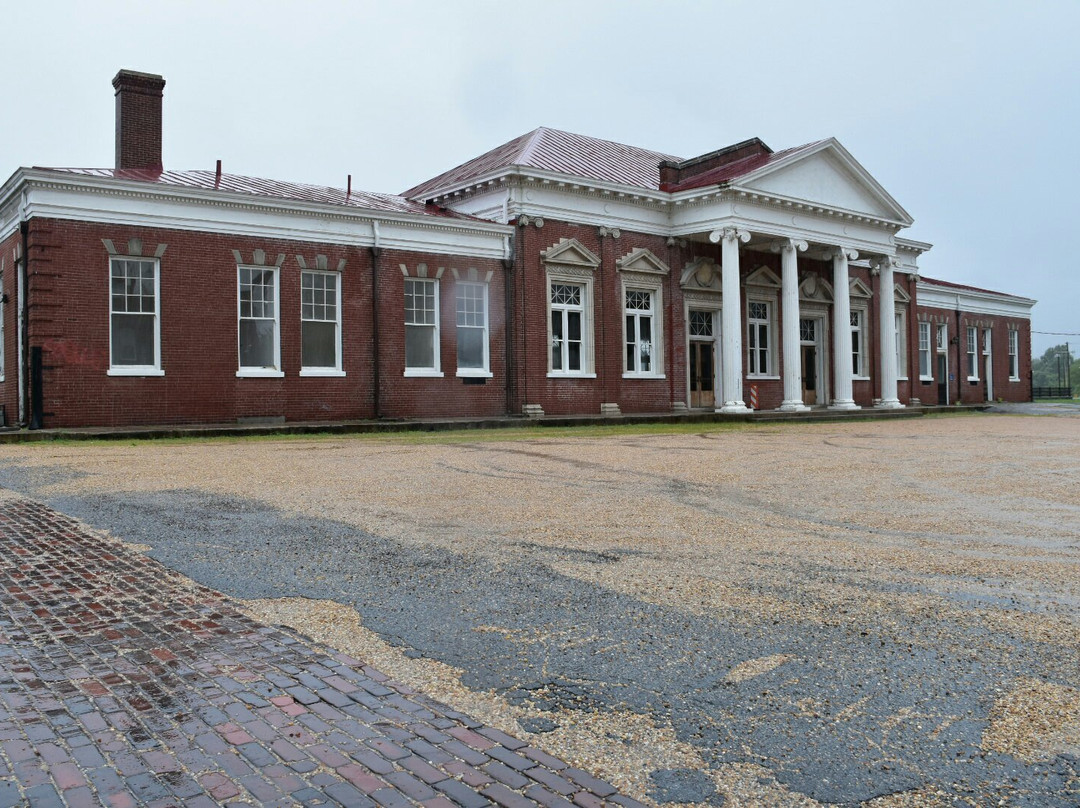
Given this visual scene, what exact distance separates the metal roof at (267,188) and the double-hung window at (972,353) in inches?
1287

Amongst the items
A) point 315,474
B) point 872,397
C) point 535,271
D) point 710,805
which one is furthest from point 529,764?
point 872,397

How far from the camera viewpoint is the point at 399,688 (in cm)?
404

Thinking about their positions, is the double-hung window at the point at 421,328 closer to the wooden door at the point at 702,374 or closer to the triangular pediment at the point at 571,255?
the triangular pediment at the point at 571,255

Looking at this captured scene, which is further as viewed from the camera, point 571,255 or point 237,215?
point 571,255

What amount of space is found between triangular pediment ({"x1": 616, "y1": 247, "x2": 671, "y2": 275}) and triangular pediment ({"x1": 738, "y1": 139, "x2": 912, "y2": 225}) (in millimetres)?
3419

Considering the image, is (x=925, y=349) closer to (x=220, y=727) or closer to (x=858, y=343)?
(x=858, y=343)

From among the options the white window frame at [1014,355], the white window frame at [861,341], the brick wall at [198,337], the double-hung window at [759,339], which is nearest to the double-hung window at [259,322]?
the brick wall at [198,337]

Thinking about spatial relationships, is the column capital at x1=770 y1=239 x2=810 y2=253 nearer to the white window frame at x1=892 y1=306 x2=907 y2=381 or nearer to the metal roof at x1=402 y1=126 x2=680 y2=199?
the metal roof at x1=402 y1=126 x2=680 y2=199

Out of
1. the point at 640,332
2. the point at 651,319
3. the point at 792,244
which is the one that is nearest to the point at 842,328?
the point at 792,244

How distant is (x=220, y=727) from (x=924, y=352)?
45985 millimetres

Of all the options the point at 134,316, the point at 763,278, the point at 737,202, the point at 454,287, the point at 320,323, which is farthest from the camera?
the point at 763,278

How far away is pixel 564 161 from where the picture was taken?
28859 millimetres

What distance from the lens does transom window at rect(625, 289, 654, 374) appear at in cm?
2938

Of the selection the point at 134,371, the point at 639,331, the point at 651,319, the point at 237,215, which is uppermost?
the point at 237,215
